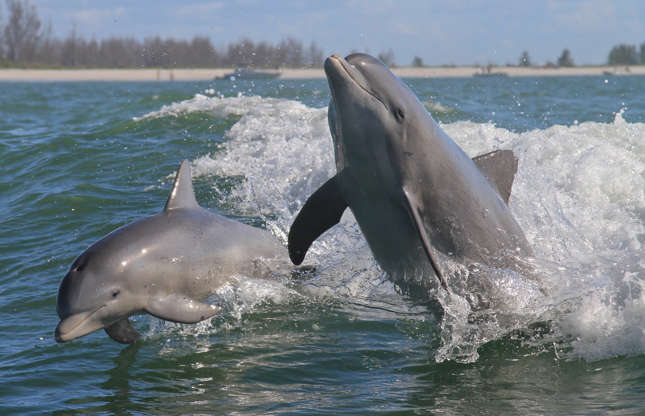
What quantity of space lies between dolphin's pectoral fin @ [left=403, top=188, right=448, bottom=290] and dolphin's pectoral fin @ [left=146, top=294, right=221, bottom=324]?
1.78m

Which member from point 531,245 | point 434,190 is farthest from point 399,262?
point 531,245

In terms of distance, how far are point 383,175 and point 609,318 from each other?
2015 mm

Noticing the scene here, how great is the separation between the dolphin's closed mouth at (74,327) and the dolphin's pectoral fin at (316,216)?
1606 millimetres

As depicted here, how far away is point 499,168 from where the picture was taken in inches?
253

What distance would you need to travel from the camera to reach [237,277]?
729cm

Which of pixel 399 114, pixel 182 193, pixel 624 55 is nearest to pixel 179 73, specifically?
pixel 624 55

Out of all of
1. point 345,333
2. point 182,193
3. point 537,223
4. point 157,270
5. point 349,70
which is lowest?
point 345,333

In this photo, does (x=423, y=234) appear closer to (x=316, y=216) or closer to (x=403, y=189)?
(x=403, y=189)

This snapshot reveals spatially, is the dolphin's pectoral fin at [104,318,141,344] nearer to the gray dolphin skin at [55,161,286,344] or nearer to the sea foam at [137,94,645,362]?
the gray dolphin skin at [55,161,286,344]

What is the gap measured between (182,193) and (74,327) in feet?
5.94

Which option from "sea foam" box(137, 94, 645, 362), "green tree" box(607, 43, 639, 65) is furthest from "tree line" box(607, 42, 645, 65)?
"sea foam" box(137, 94, 645, 362)

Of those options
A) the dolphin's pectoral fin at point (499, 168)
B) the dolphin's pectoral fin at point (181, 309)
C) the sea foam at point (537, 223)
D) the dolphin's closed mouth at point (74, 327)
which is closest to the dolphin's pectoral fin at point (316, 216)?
the sea foam at point (537, 223)

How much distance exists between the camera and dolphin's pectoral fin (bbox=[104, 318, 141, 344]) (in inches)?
247

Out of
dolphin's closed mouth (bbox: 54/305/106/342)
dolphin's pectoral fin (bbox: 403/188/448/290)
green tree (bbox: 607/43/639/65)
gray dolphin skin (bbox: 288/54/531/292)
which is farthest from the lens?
green tree (bbox: 607/43/639/65)
